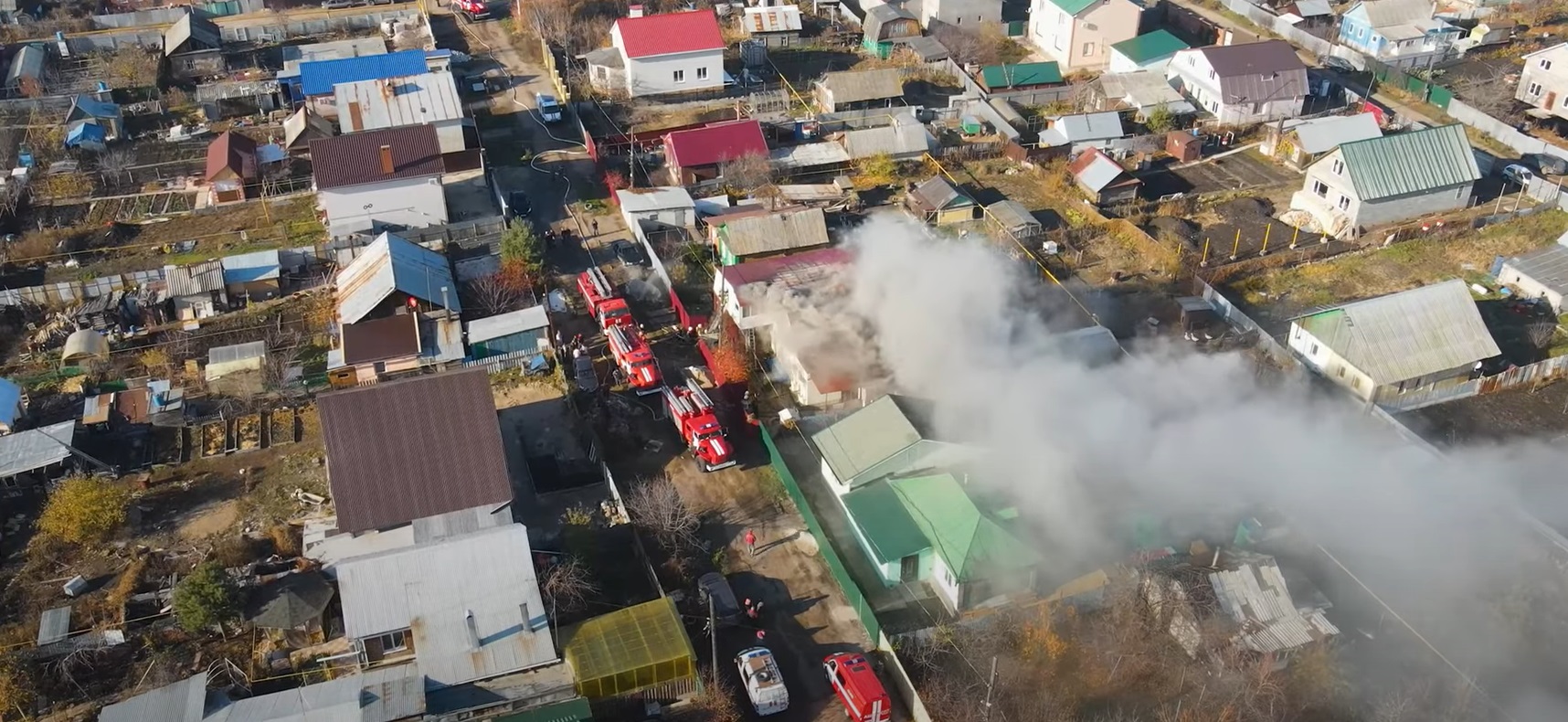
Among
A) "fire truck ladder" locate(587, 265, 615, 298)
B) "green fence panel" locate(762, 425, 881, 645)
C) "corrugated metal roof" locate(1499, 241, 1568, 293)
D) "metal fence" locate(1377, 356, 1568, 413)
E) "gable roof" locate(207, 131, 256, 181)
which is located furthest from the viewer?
"gable roof" locate(207, 131, 256, 181)

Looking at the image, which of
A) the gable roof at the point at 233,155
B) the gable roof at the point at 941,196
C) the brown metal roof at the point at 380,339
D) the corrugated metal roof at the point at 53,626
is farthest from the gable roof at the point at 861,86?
the corrugated metal roof at the point at 53,626

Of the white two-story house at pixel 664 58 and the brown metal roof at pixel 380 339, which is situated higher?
the white two-story house at pixel 664 58

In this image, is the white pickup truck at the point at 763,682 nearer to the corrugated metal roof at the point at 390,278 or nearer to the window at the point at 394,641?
the window at the point at 394,641

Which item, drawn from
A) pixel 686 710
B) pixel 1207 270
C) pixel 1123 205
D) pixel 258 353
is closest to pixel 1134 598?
pixel 686 710

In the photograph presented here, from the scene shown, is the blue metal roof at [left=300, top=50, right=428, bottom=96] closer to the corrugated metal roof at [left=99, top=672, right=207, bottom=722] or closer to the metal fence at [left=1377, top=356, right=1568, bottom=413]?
the corrugated metal roof at [left=99, top=672, right=207, bottom=722]

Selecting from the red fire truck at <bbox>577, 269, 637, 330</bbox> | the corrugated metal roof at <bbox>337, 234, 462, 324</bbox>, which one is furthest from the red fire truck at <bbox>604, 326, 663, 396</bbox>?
the corrugated metal roof at <bbox>337, 234, 462, 324</bbox>

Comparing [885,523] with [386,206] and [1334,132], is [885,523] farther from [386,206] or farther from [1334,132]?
[1334,132]

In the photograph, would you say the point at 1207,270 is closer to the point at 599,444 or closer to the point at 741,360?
the point at 741,360
